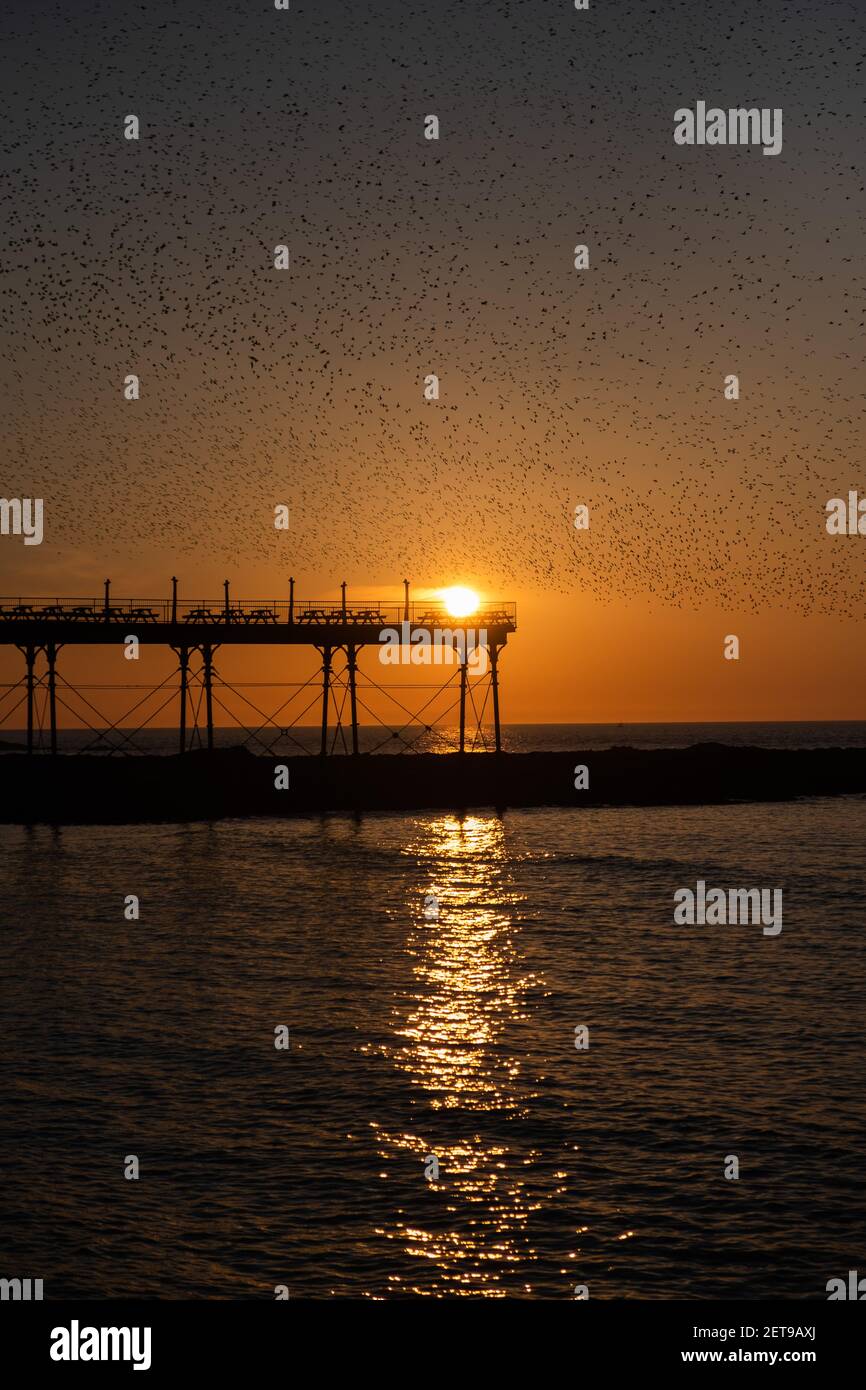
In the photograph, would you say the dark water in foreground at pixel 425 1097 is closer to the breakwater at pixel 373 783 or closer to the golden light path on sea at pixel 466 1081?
the golden light path on sea at pixel 466 1081

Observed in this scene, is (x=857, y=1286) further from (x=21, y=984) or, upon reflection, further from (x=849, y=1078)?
(x=21, y=984)

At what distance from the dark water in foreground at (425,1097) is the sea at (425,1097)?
55 mm

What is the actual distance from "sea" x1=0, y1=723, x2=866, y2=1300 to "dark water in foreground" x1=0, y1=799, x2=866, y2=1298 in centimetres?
5

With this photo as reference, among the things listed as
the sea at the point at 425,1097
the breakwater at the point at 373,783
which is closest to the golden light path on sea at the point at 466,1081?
the sea at the point at 425,1097

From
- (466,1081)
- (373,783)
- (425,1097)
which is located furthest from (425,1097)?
(373,783)

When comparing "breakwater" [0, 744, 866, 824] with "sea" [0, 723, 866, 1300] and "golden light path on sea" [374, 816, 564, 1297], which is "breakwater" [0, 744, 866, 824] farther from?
"golden light path on sea" [374, 816, 564, 1297]

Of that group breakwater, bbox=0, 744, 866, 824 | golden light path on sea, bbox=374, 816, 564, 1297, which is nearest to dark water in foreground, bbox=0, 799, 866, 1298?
golden light path on sea, bbox=374, 816, 564, 1297

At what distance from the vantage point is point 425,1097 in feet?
58.7

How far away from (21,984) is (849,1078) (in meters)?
15.5

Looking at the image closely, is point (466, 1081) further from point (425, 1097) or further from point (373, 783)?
point (373, 783)

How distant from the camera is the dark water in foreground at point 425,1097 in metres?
12.7

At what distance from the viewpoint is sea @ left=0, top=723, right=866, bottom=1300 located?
12.7m

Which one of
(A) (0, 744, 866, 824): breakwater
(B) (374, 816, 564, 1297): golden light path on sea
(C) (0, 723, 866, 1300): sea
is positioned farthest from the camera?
(A) (0, 744, 866, 824): breakwater
